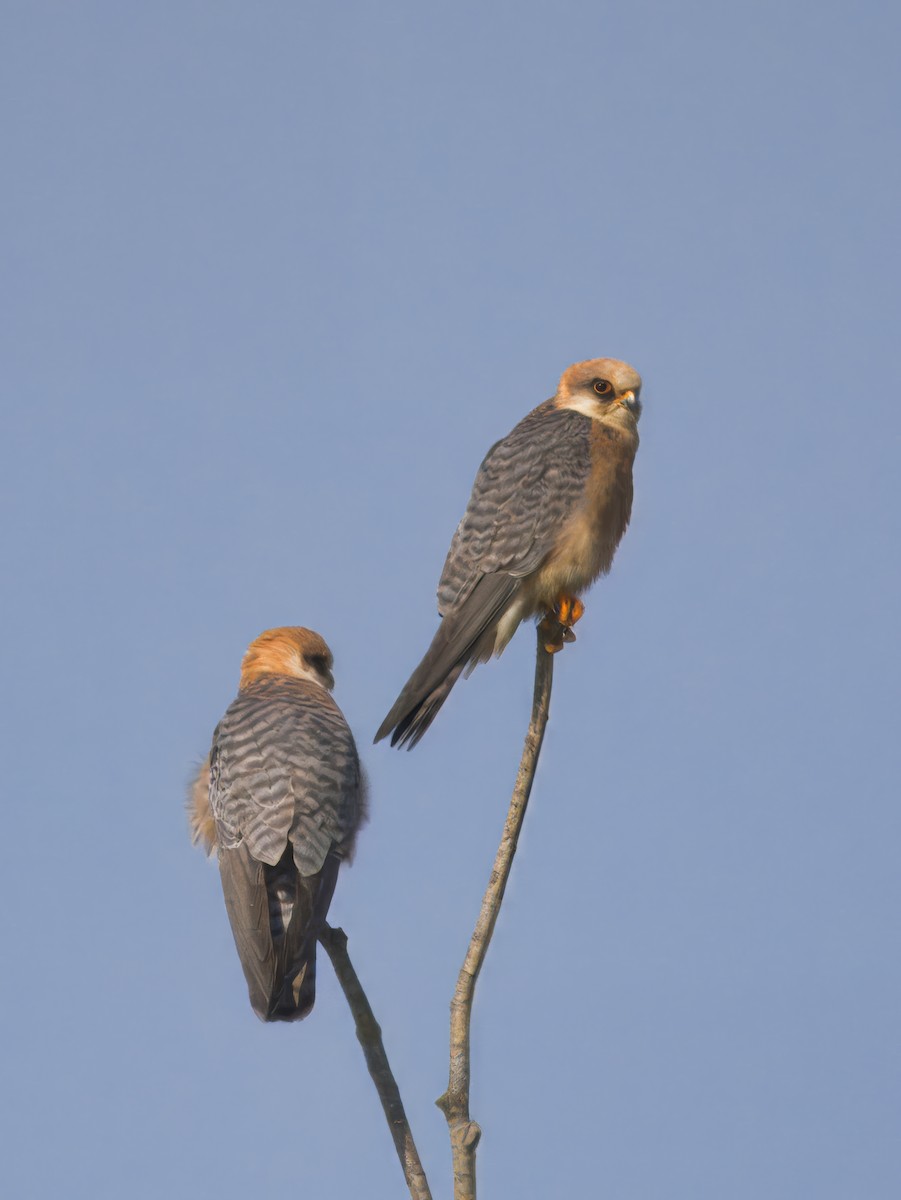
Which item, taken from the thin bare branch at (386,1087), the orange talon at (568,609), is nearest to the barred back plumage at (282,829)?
the thin bare branch at (386,1087)

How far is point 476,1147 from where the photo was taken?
96.9 inches

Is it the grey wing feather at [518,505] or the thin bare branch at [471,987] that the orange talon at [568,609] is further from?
the thin bare branch at [471,987]

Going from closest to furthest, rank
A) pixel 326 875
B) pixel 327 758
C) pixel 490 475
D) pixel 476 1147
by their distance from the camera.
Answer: pixel 476 1147 → pixel 326 875 → pixel 327 758 → pixel 490 475

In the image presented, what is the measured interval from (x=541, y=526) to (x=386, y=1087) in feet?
5.46

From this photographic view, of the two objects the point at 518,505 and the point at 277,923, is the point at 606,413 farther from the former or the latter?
the point at 277,923

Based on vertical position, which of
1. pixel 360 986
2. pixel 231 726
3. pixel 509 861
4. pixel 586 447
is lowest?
pixel 360 986

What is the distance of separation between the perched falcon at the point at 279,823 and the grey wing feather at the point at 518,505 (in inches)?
19.8

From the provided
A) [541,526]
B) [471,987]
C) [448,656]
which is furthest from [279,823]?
[541,526]

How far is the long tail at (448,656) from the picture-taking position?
3.27m

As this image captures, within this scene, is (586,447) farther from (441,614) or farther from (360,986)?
(360,986)

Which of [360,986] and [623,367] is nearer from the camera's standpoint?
[360,986]

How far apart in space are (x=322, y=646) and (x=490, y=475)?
0.76m

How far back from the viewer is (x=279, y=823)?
10.7 ft

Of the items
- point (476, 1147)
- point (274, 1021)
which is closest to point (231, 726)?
point (274, 1021)
